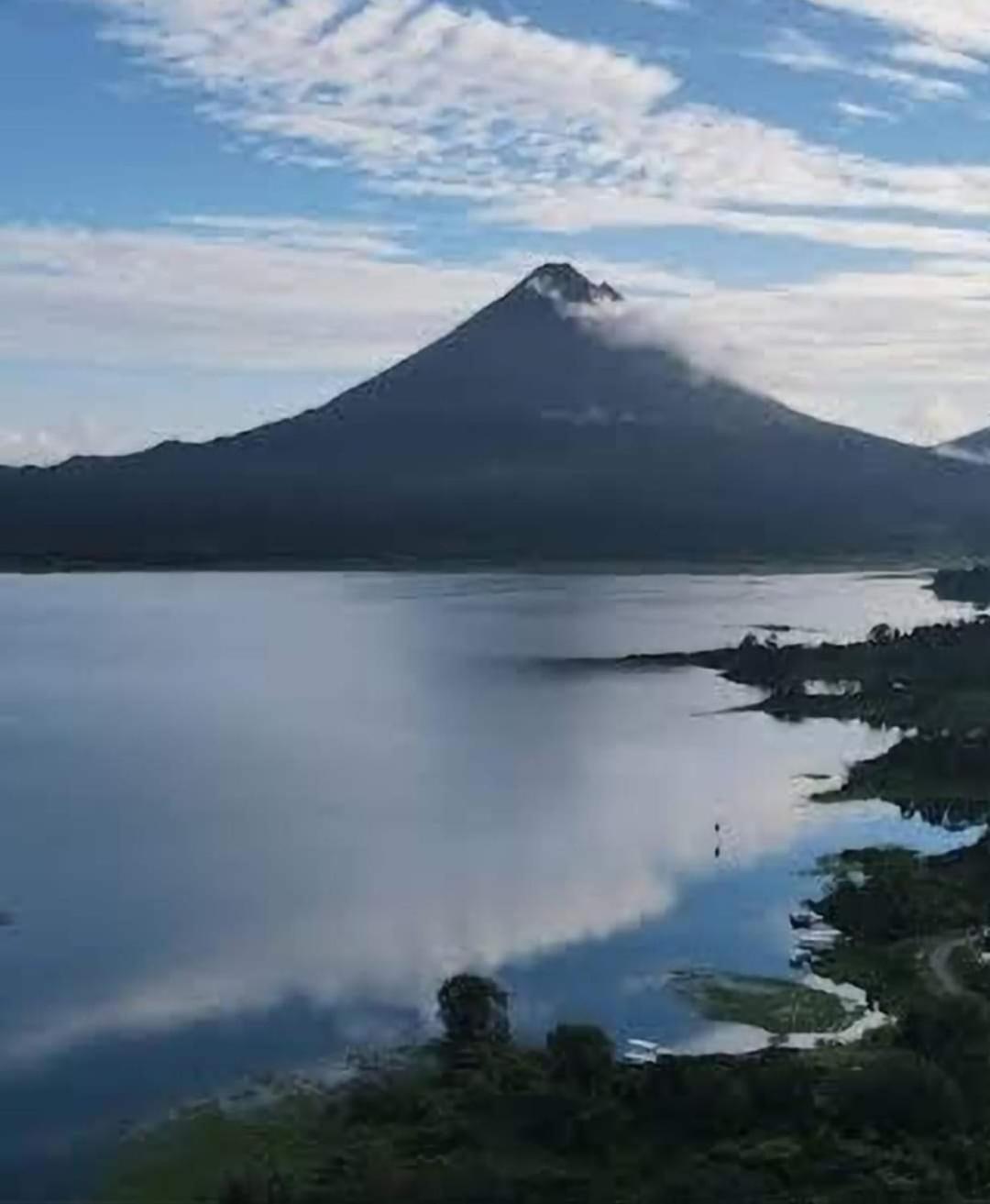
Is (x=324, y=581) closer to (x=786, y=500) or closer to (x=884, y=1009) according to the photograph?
(x=786, y=500)

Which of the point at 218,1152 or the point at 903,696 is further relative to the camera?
the point at 903,696

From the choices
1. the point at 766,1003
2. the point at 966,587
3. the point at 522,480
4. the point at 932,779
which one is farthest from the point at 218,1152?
the point at 522,480

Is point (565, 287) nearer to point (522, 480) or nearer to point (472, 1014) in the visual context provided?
point (522, 480)

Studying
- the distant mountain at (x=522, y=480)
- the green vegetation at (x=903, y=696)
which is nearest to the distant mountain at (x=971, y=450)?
the distant mountain at (x=522, y=480)

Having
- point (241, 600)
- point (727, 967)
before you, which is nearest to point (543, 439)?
point (241, 600)

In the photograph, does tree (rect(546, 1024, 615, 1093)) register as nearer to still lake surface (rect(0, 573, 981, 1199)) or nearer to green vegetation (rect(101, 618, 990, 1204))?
green vegetation (rect(101, 618, 990, 1204))
